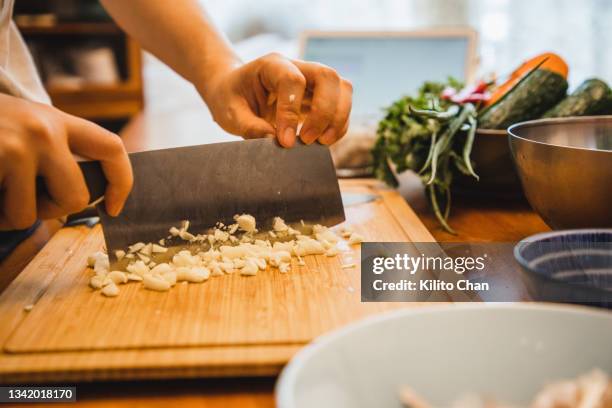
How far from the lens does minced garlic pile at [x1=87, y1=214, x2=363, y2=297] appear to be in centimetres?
88

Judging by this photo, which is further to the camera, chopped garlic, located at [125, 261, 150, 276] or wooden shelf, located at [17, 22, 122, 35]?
wooden shelf, located at [17, 22, 122, 35]

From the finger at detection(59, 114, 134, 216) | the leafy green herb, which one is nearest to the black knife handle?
the finger at detection(59, 114, 134, 216)

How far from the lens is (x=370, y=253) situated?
3.32 ft

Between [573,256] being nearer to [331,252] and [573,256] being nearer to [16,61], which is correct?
[331,252]

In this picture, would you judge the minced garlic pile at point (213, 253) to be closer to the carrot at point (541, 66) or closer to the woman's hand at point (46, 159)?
the woman's hand at point (46, 159)

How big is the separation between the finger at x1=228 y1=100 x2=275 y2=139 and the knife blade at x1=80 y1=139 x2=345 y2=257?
9cm

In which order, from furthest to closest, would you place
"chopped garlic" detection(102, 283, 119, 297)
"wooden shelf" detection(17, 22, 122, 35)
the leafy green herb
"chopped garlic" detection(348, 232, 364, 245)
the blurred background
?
"wooden shelf" detection(17, 22, 122, 35) → the blurred background → the leafy green herb → "chopped garlic" detection(348, 232, 364, 245) → "chopped garlic" detection(102, 283, 119, 297)

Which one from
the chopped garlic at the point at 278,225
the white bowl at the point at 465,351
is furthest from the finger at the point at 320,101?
the white bowl at the point at 465,351

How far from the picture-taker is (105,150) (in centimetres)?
76

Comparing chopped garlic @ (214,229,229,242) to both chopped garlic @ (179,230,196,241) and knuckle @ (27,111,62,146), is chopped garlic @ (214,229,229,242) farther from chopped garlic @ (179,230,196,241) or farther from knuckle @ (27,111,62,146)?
knuckle @ (27,111,62,146)

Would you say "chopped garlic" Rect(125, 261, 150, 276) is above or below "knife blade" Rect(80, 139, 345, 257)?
below

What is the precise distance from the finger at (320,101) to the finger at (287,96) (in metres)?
0.02

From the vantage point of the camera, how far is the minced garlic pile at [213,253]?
884 millimetres

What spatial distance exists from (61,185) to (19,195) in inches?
1.9
